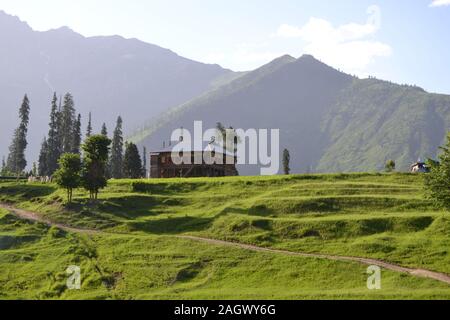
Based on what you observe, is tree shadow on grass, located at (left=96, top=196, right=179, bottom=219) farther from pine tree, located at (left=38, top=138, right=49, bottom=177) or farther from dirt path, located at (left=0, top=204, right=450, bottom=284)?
pine tree, located at (left=38, top=138, right=49, bottom=177)

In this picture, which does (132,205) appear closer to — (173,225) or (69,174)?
(69,174)

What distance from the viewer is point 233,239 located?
5894 cm

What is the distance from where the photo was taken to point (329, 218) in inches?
2448

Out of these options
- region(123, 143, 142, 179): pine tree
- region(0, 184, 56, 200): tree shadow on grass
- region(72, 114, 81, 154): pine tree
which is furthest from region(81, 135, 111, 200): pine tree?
region(72, 114, 81, 154): pine tree

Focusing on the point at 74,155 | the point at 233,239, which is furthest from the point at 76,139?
the point at 233,239

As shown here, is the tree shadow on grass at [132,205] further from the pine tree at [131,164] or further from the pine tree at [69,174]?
the pine tree at [131,164]

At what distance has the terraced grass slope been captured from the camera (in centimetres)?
4641

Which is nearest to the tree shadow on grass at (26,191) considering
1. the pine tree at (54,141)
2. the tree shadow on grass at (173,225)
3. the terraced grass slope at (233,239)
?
the terraced grass slope at (233,239)

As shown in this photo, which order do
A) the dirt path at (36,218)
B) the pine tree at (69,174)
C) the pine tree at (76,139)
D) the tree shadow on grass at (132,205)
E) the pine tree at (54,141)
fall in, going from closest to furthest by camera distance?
the dirt path at (36,218) → the tree shadow on grass at (132,205) → the pine tree at (69,174) → the pine tree at (76,139) → the pine tree at (54,141)

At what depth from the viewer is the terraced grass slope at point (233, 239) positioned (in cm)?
4641
